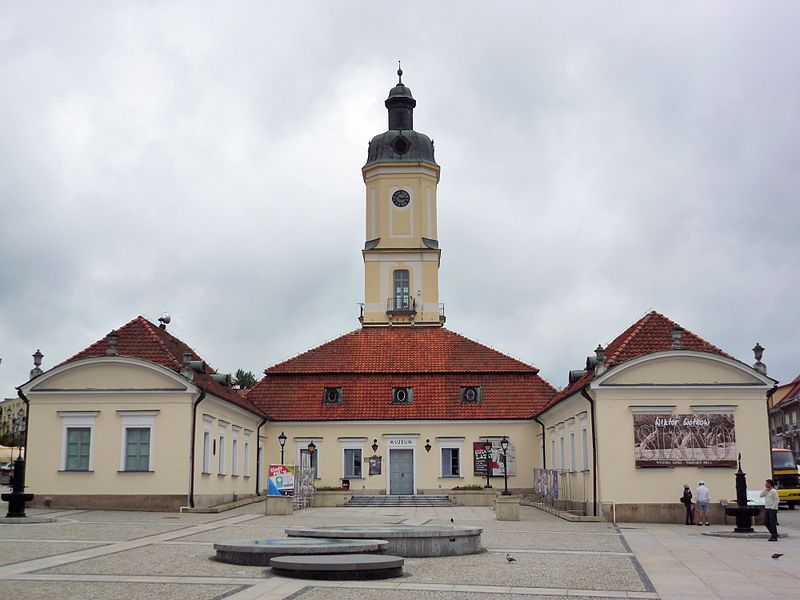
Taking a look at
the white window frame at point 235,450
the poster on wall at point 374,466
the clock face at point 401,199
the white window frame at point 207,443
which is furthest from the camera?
the clock face at point 401,199

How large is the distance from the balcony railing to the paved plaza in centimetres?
3095

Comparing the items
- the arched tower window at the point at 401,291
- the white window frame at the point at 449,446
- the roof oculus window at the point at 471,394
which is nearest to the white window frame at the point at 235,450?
the white window frame at the point at 449,446

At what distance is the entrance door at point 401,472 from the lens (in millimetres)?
43406

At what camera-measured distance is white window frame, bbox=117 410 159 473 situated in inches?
1264

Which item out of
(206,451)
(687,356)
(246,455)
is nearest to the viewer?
(687,356)

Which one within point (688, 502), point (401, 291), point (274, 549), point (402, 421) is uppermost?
point (401, 291)

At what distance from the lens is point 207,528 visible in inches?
977

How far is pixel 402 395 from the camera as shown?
147ft

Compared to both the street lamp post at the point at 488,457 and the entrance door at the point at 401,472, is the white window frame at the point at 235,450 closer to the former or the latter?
the entrance door at the point at 401,472

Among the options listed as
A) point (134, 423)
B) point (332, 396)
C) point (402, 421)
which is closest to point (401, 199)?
point (332, 396)

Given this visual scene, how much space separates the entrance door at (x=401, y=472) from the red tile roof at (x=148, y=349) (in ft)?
32.5

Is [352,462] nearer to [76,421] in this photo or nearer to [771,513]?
[76,421]

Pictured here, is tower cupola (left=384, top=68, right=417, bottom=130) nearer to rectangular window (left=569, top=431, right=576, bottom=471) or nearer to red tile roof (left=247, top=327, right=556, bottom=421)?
red tile roof (left=247, top=327, right=556, bottom=421)

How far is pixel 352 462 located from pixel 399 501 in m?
3.51
